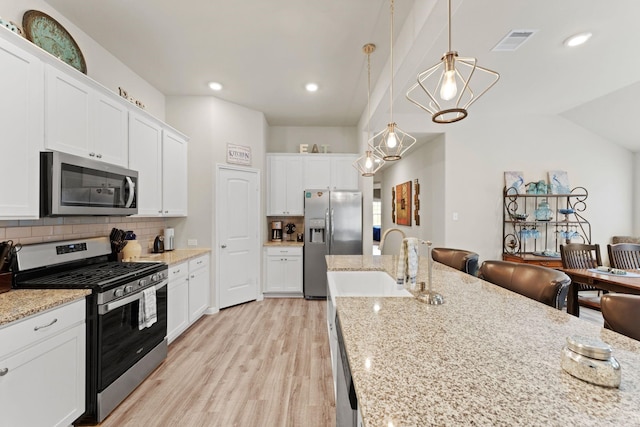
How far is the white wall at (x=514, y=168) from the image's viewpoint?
13.8 feet

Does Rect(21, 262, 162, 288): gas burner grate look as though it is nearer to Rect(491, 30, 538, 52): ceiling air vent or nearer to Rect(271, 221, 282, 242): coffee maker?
Rect(271, 221, 282, 242): coffee maker

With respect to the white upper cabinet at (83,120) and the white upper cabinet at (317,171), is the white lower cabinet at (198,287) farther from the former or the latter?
the white upper cabinet at (317,171)

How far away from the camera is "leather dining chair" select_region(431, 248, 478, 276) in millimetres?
2348

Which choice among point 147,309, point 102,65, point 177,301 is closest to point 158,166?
point 102,65

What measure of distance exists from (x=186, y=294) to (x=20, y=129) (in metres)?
2.02

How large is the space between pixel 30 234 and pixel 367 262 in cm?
259

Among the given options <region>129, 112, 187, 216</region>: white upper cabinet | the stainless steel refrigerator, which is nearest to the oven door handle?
<region>129, 112, 187, 216</region>: white upper cabinet

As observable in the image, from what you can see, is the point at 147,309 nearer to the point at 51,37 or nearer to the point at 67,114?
the point at 67,114

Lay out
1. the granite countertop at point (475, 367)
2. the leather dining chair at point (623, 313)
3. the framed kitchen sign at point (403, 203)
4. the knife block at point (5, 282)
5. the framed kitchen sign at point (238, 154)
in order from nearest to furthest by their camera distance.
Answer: the granite countertop at point (475, 367) < the leather dining chair at point (623, 313) < the knife block at point (5, 282) < the framed kitchen sign at point (238, 154) < the framed kitchen sign at point (403, 203)

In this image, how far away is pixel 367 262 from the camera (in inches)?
98.9

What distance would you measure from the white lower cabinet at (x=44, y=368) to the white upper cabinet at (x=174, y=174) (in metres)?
1.73

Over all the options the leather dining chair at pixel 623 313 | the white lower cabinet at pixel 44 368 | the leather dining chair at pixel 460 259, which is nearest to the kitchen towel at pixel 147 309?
the white lower cabinet at pixel 44 368

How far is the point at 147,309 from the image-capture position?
85.6 inches

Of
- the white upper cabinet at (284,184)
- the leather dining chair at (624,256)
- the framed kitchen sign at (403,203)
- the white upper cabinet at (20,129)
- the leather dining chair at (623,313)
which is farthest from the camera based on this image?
the framed kitchen sign at (403,203)
